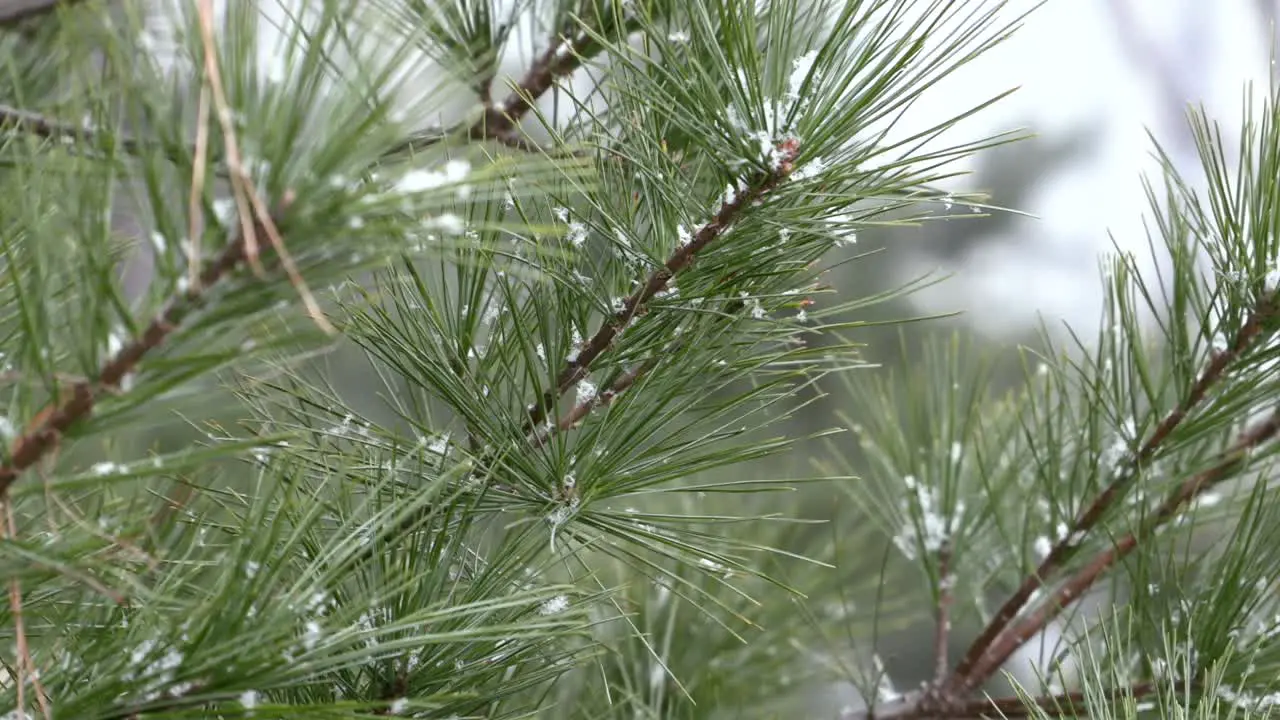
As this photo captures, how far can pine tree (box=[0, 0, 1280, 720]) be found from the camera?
34cm

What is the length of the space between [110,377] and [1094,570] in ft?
2.05

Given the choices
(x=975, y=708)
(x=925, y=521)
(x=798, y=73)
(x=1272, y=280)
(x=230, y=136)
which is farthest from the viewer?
(x=925, y=521)

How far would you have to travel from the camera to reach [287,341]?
33 centimetres

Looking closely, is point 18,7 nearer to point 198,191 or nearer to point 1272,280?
point 198,191

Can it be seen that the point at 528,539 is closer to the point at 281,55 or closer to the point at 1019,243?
the point at 281,55

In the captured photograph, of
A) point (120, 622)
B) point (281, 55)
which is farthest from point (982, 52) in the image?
point (120, 622)

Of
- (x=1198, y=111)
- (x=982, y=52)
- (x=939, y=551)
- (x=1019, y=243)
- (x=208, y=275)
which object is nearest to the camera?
(x=208, y=275)

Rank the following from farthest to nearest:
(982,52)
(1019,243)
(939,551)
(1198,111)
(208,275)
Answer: (1019,243), (939,551), (1198,111), (982,52), (208,275)

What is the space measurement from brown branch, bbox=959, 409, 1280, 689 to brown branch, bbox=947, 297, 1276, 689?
10mm

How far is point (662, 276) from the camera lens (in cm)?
52

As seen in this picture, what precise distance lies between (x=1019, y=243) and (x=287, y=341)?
236cm

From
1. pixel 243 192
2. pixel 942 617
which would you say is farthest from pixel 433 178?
pixel 942 617

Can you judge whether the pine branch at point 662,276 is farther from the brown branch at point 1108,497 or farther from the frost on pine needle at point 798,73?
the brown branch at point 1108,497

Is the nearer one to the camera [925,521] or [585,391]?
[585,391]
